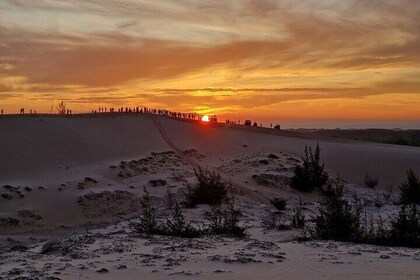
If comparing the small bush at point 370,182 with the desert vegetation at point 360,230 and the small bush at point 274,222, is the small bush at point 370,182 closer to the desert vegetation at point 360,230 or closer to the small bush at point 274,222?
the small bush at point 274,222

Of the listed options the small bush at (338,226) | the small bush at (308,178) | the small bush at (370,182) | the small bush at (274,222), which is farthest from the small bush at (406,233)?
the small bush at (370,182)

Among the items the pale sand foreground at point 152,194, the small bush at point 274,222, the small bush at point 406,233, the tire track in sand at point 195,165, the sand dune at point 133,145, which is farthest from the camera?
the sand dune at point 133,145

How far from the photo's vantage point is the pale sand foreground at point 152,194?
7.75 metres

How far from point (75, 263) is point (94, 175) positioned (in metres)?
12.1

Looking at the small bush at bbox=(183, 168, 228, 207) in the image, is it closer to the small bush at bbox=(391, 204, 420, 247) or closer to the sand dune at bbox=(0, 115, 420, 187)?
the small bush at bbox=(391, 204, 420, 247)

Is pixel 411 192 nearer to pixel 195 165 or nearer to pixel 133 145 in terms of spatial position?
pixel 195 165

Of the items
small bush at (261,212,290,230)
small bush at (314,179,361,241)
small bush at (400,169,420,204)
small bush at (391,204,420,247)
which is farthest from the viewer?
small bush at (400,169,420,204)

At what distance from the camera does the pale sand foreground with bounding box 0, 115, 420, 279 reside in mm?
7754

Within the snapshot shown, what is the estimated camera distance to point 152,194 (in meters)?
18.2

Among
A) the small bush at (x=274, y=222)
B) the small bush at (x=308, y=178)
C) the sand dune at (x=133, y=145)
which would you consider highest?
the sand dune at (x=133, y=145)

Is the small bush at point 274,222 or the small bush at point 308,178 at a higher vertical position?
the small bush at point 308,178

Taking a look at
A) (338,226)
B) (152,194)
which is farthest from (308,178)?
(338,226)

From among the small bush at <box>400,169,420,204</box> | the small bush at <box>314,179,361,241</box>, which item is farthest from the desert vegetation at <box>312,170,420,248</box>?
the small bush at <box>400,169,420,204</box>

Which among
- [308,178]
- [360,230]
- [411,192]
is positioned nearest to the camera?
[360,230]
